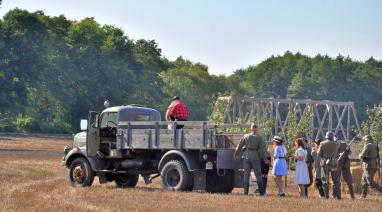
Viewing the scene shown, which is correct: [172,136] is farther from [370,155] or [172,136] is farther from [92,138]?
[370,155]

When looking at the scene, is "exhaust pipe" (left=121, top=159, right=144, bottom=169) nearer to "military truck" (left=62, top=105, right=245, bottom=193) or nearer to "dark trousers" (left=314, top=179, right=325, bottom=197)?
"military truck" (left=62, top=105, right=245, bottom=193)

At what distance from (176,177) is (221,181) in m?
1.22

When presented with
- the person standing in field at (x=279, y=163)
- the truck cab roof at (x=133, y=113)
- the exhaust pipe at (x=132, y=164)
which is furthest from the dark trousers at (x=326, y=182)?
the truck cab roof at (x=133, y=113)

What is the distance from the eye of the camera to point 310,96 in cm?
12656

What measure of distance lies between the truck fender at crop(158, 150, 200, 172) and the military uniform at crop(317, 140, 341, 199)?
3.31 m

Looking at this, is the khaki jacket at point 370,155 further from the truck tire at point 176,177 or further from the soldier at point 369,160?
the truck tire at point 176,177

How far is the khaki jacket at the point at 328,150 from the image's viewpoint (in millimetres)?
25328

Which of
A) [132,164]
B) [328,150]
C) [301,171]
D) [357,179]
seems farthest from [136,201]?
[357,179]

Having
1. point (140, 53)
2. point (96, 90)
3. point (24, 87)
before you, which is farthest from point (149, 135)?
point (140, 53)

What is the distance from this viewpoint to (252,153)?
25.4 metres

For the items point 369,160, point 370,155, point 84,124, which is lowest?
point 369,160

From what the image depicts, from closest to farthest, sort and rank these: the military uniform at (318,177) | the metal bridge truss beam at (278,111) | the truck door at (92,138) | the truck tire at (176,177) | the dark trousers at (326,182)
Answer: the dark trousers at (326,182) → the military uniform at (318,177) → the truck tire at (176,177) → the truck door at (92,138) → the metal bridge truss beam at (278,111)

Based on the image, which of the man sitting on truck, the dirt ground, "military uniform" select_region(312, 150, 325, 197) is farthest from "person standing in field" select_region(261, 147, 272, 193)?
the man sitting on truck

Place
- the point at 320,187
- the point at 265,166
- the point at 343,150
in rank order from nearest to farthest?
the point at 320,187
the point at 343,150
the point at 265,166
